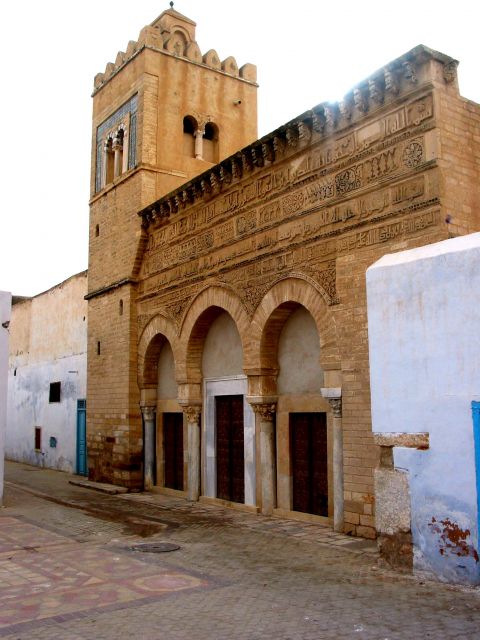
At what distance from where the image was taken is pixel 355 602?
557 centimetres

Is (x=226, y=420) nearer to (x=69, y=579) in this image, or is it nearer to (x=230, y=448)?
(x=230, y=448)

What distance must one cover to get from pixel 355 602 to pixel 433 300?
2.90 meters

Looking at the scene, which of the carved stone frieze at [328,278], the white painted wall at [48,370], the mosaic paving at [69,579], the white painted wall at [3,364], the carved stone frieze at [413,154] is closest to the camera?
the mosaic paving at [69,579]

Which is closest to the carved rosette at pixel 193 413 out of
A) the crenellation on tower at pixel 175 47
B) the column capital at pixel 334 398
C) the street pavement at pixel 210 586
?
the street pavement at pixel 210 586

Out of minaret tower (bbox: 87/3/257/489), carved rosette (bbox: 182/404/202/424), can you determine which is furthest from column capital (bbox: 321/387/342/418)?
minaret tower (bbox: 87/3/257/489)

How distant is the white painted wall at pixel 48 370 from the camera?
18.9 m

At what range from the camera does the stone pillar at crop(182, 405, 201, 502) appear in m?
12.2

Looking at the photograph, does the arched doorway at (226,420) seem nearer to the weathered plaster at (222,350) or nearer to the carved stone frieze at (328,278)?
the weathered plaster at (222,350)

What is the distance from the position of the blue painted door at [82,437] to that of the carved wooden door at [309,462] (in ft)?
30.6

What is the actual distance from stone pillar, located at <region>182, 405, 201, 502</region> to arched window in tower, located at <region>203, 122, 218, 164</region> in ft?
22.6

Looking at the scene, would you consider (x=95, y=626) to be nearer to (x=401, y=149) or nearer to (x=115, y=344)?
(x=401, y=149)

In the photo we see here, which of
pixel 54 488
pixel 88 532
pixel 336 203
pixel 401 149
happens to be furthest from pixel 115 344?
pixel 401 149

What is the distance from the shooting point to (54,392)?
20.3 metres

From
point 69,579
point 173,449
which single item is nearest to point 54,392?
point 173,449
